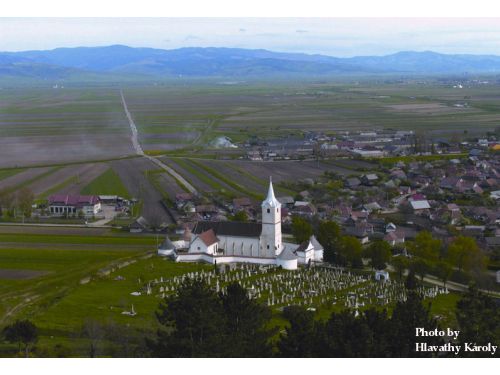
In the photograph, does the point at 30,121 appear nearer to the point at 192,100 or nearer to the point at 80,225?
the point at 192,100

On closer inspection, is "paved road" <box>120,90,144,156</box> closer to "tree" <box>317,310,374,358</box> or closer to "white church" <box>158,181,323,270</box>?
"white church" <box>158,181,323,270</box>

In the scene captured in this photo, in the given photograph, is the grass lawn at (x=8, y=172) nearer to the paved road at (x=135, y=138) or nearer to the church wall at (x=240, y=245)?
the paved road at (x=135, y=138)

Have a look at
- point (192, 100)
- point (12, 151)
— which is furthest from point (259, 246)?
point (192, 100)

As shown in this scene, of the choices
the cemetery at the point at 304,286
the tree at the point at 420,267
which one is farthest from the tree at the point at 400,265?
the cemetery at the point at 304,286

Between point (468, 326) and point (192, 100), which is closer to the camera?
point (468, 326)

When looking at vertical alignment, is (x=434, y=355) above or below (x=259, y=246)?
above
